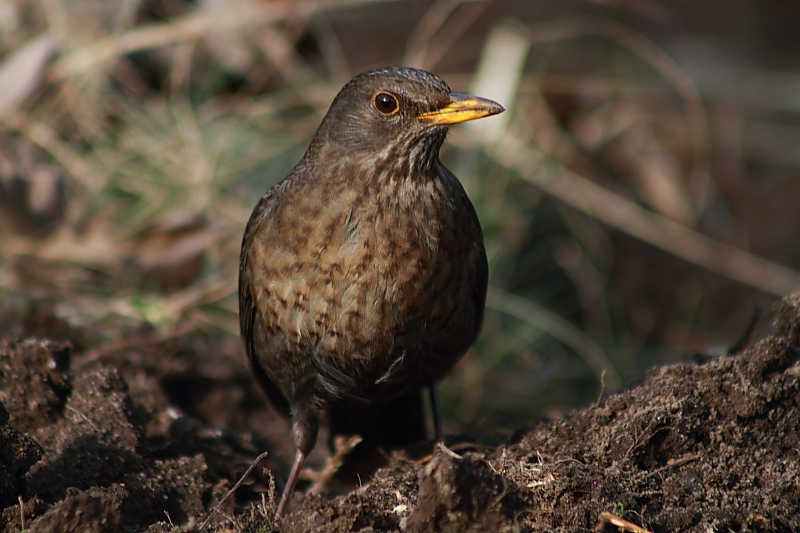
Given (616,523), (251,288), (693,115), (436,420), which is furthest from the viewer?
(693,115)

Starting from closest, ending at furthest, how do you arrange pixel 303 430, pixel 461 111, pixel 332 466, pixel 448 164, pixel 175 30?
1. pixel 461 111
2. pixel 303 430
3. pixel 332 466
4. pixel 175 30
5. pixel 448 164

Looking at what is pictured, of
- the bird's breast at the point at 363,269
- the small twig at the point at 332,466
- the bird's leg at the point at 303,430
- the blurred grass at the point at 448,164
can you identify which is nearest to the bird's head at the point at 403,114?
the bird's breast at the point at 363,269

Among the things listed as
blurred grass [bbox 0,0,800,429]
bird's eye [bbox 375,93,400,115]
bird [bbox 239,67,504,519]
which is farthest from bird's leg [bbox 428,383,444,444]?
blurred grass [bbox 0,0,800,429]

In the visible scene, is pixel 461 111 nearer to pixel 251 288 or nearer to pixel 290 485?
pixel 251 288

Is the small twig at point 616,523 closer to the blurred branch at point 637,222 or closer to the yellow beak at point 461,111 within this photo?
the yellow beak at point 461,111

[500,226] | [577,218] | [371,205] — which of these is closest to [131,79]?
[500,226]

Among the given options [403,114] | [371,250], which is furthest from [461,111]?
[371,250]

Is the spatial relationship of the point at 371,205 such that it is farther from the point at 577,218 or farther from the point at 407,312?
the point at 577,218
